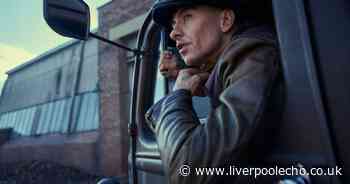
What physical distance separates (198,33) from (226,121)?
16.8 inches

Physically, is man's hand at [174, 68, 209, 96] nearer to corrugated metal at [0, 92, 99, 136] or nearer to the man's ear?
the man's ear

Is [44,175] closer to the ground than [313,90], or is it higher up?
closer to the ground

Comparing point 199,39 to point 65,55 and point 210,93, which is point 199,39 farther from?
point 65,55

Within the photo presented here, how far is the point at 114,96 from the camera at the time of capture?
355 inches

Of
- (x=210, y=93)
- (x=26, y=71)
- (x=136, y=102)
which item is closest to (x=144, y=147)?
(x=136, y=102)

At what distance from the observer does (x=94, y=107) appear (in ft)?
35.3

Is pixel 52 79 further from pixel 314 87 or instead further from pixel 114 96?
pixel 314 87

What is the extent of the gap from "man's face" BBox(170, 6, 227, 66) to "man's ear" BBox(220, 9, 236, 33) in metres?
0.01

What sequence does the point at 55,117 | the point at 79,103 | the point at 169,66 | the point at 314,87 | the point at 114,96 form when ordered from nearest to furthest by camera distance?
the point at 314,87 → the point at 169,66 → the point at 114,96 → the point at 79,103 → the point at 55,117

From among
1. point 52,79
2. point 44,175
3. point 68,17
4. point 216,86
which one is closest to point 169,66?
point 216,86

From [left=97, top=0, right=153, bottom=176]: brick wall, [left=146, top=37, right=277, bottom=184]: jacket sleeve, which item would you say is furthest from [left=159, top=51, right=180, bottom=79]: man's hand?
[left=97, top=0, right=153, bottom=176]: brick wall

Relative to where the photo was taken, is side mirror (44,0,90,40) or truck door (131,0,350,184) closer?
truck door (131,0,350,184)

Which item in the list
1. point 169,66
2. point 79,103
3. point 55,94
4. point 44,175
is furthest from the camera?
point 55,94

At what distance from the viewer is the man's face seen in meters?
1.04
